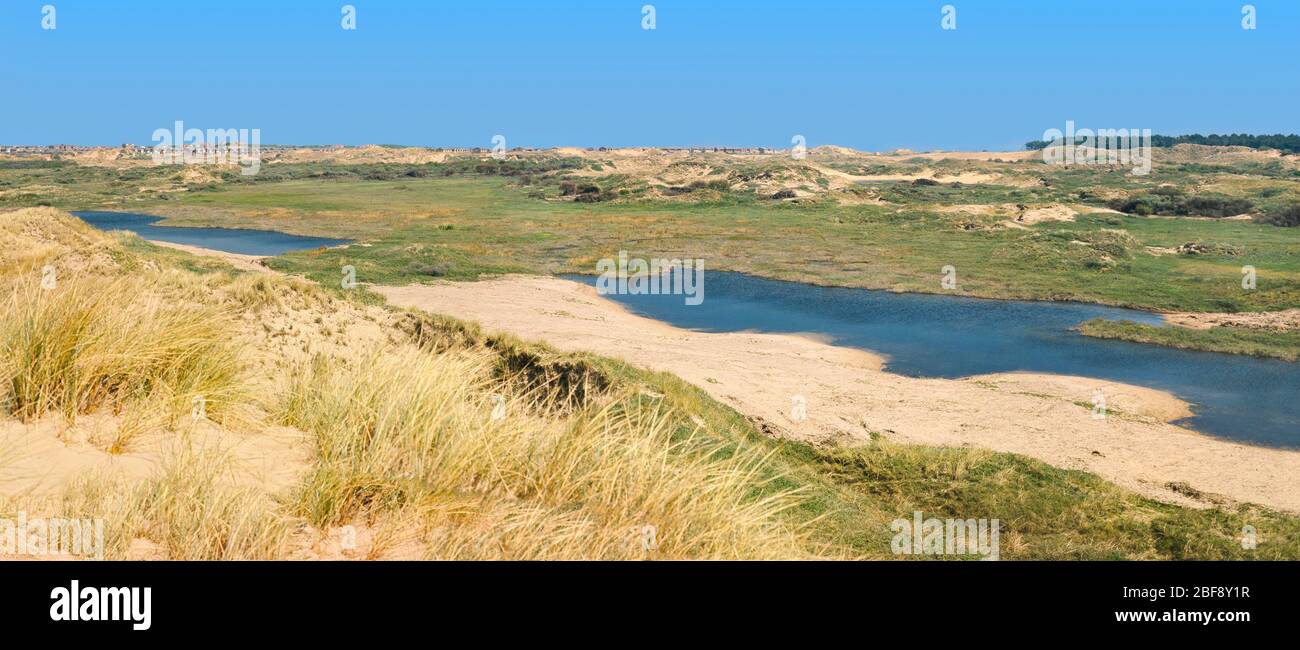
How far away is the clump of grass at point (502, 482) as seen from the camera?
4.71 m

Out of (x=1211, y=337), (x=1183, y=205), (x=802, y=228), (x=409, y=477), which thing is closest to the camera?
(x=409, y=477)

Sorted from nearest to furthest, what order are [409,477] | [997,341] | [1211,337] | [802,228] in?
1. [409,477]
2. [1211,337]
3. [997,341]
4. [802,228]

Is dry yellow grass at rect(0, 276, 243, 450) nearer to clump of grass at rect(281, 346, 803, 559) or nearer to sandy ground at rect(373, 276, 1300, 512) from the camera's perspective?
clump of grass at rect(281, 346, 803, 559)

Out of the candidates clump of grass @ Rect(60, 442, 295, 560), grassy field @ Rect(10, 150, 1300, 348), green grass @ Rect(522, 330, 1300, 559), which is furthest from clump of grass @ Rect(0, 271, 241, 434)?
grassy field @ Rect(10, 150, 1300, 348)

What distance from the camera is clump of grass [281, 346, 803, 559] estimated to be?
4.71m

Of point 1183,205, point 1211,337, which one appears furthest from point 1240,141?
point 1211,337

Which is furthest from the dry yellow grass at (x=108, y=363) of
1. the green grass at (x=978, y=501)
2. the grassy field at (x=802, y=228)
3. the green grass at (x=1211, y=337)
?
the green grass at (x=1211, y=337)

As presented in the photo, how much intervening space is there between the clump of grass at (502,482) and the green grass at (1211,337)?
64.7ft

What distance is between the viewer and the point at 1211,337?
886 inches

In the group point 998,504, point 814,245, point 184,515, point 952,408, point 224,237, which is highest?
point 224,237

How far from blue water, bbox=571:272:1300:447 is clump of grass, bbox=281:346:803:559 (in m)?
13.2

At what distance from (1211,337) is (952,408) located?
35.7 ft
